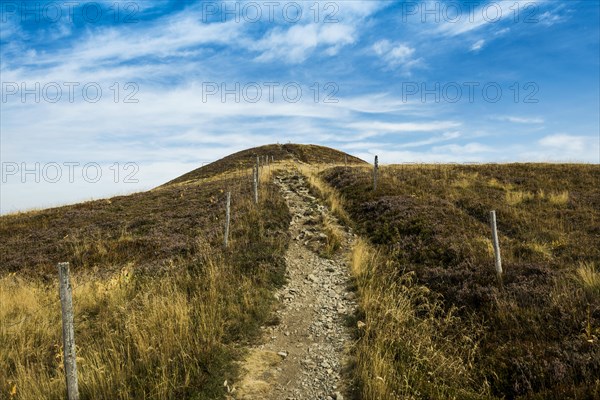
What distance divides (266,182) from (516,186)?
1765cm

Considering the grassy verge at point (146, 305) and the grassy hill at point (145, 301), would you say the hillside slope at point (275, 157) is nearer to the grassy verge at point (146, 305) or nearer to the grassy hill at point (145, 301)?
the grassy hill at point (145, 301)

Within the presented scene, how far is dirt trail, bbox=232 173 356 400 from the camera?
6035mm

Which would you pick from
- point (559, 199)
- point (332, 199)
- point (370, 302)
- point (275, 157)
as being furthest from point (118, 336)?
point (275, 157)

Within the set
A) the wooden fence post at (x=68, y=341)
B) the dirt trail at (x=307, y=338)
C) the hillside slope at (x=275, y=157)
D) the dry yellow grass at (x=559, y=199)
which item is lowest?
the dirt trail at (x=307, y=338)

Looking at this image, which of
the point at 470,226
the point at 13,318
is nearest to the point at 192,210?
the point at 13,318

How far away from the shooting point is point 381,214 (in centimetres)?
1719

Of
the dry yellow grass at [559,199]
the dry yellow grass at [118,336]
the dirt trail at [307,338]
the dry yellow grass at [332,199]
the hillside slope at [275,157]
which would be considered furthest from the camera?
the hillside slope at [275,157]

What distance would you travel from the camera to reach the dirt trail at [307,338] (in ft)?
19.8

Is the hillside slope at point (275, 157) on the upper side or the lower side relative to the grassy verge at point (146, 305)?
upper

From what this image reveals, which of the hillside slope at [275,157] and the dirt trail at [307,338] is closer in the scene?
the dirt trail at [307,338]

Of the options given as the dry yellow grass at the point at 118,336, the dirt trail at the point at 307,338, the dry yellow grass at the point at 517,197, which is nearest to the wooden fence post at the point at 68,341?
A: the dry yellow grass at the point at 118,336

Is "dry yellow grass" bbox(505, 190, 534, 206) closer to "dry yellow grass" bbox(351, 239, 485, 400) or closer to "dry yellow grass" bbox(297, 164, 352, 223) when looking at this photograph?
"dry yellow grass" bbox(297, 164, 352, 223)

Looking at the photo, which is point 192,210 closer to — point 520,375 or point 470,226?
point 470,226

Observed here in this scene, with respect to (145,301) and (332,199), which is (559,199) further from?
(145,301)
